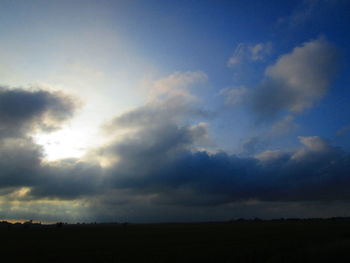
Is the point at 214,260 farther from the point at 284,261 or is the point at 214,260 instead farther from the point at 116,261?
the point at 116,261

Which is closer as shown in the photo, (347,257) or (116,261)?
(347,257)

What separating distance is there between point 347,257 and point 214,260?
11.1 m

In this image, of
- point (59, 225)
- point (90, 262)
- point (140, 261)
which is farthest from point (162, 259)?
point (59, 225)

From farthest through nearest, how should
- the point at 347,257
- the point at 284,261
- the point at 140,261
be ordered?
the point at 140,261
the point at 347,257
the point at 284,261

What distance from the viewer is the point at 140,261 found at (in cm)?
2977

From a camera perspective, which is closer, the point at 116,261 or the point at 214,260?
the point at 214,260

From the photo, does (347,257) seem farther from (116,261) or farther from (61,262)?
(61,262)

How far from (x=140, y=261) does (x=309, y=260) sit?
15.7 metres

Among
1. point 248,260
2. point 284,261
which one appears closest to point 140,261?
point 248,260

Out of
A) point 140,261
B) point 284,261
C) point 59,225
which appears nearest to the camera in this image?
point 284,261

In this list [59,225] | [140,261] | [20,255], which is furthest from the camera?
[59,225]

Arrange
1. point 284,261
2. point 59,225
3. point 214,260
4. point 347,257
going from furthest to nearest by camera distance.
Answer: point 59,225 → point 214,260 → point 347,257 → point 284,261

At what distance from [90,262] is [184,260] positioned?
31.6 feet

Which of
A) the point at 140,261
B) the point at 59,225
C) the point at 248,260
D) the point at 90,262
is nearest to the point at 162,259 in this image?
the point at 140,261
